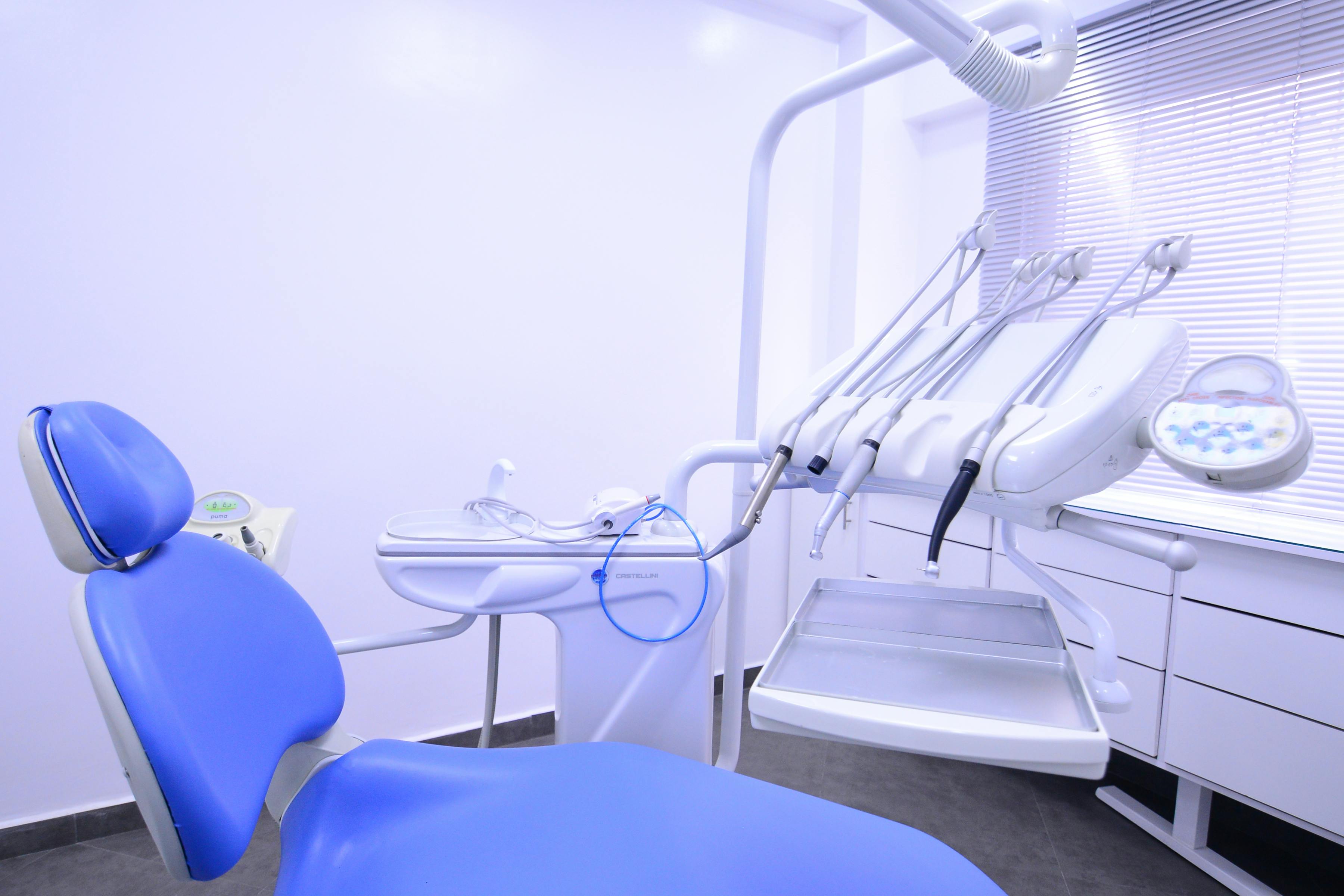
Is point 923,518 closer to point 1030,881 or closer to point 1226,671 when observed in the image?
point 1226,671

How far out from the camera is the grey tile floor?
1.56 m

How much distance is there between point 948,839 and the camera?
5.65 ft

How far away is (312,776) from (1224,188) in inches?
96.7

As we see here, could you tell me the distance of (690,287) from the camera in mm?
2338

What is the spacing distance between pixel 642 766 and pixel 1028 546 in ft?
4.72

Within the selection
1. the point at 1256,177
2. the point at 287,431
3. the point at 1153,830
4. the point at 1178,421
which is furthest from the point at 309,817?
the point at 1256,177

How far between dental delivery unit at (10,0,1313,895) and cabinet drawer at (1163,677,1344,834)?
1.13m

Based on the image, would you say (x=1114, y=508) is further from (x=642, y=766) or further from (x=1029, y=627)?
(x=642, y=766)

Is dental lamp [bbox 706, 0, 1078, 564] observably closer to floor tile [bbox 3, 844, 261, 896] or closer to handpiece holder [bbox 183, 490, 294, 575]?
handpiece holder [bbox 183, 490, 294, 575]

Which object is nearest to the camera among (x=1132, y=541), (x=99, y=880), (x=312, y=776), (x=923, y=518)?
(x=1132, y=541)

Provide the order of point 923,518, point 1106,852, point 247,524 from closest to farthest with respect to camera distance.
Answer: point 247,524, point 1106,852, point 923,518

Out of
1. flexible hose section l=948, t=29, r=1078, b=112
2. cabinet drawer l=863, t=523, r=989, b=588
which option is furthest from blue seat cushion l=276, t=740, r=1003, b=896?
cabinet drawer l=863, t=523, r=989, b=588

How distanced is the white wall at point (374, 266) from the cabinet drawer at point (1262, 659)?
4.51 feet

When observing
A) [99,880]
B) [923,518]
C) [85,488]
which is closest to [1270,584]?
[923,518]
